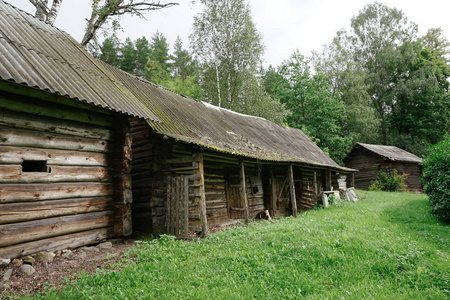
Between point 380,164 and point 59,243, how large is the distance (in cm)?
2913

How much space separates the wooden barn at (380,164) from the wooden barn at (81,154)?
2234 centimetres

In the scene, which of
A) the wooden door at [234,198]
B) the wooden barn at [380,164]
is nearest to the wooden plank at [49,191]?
the wooden door at [234,198]

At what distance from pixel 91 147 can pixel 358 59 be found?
132 ft

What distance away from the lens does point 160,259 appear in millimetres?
5293

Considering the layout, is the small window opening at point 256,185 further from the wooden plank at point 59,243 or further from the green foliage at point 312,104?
the green foliage at point 312,104

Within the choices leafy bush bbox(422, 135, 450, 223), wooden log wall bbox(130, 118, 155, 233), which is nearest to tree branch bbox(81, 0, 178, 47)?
wooden log wall bbox(130, 118, 155, 233)

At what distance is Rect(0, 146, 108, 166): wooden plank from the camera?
495cm

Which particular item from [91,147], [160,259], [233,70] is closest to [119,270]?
[160,259]

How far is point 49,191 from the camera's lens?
5500 millimetres

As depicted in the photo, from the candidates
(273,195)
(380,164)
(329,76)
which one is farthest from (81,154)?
(329,76)

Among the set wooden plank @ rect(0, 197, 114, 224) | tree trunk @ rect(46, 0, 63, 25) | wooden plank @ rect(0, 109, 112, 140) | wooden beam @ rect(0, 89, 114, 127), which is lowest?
wooden plank @ rect(0, 197, 114, 224)

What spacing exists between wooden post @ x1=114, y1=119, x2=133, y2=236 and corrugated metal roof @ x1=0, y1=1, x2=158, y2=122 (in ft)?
2.43

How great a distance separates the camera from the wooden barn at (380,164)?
88.2ft

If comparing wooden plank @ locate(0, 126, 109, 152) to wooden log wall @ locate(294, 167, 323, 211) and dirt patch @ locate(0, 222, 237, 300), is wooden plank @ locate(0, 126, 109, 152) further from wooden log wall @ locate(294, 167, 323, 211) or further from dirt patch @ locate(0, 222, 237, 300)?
wooden log wall @ locate(294, 167, 323, 211)
